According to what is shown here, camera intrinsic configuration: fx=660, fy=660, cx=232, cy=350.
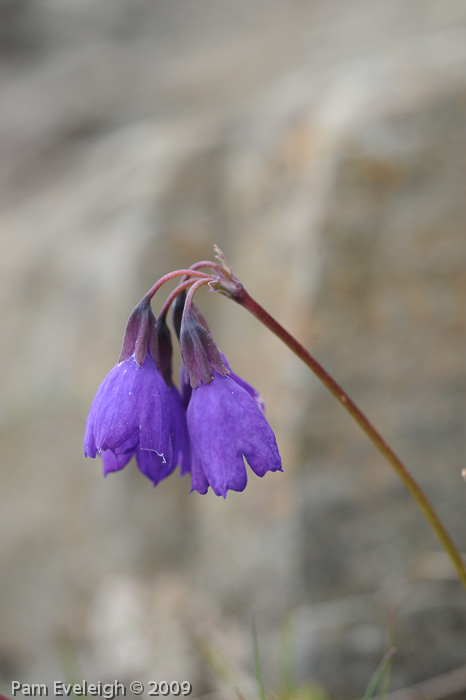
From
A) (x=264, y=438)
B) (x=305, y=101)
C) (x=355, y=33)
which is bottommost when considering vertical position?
(x=264, y=438)

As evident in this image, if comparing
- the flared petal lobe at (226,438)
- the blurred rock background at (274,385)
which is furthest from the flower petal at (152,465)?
the blurred rock background at (274,385)

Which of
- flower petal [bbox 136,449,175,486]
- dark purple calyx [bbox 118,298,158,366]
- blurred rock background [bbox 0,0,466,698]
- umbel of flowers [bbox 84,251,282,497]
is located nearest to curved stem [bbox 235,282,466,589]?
umbel of flowers [bbox 84,251,282,497]

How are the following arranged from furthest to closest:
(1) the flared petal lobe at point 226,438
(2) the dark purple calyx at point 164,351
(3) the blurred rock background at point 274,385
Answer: (3) the blurred rock background at point 274,385
(2) the dark purple calyx at point 164,351
(1) the flared petal lobe at point 226,438

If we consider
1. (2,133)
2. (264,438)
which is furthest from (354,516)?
(2,133)

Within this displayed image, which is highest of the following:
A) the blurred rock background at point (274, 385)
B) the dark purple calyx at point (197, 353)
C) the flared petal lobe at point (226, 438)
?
the blurred rock background at point (274, 385)

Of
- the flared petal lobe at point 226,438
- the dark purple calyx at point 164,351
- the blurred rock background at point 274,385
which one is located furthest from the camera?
the blurred rock background at point 274,385

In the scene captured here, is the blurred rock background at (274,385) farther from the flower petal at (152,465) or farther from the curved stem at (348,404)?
the flower petal at (152,465)

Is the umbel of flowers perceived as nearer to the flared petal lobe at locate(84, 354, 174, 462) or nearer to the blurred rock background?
the flared petal lobe at locate(84, 354, 174, 462)

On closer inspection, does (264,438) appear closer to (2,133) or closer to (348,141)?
(348,141)
